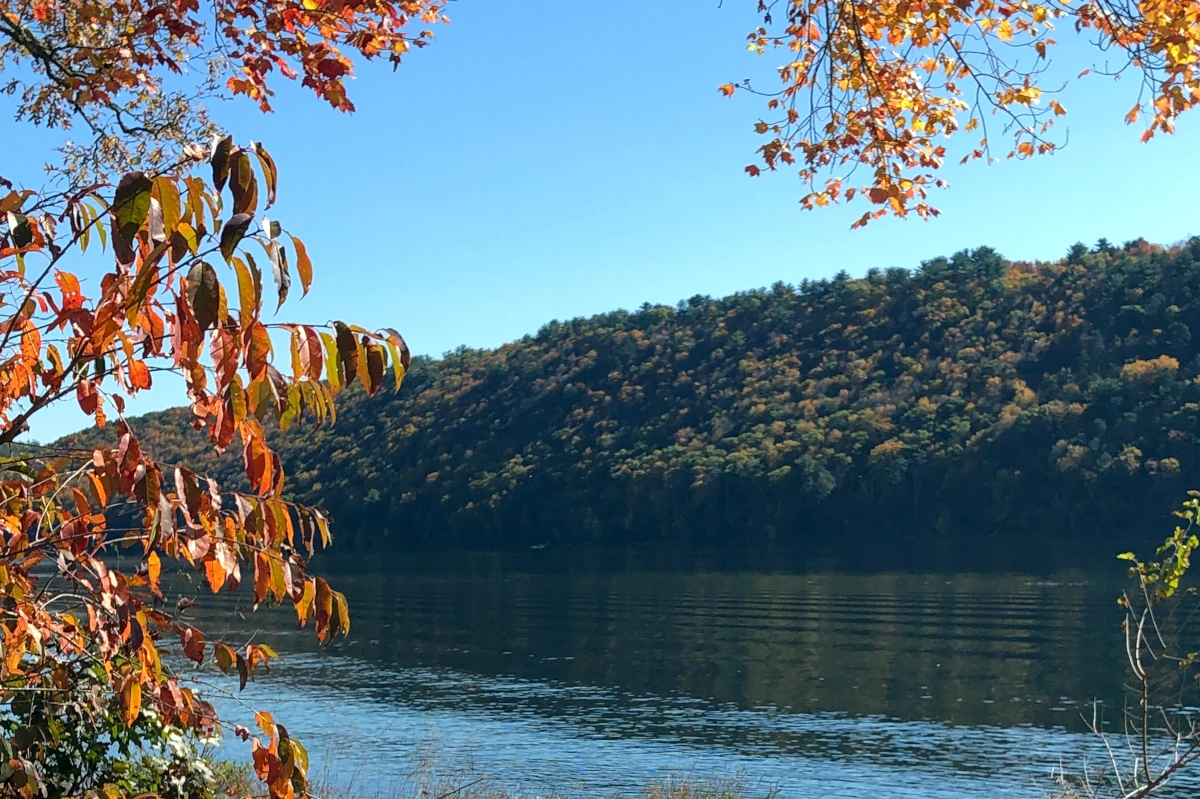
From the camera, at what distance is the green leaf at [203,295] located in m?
1.92

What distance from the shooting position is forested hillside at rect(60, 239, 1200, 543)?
273ft

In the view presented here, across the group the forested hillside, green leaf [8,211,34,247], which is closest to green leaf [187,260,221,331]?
Result: green leaf [8,211,34,247]

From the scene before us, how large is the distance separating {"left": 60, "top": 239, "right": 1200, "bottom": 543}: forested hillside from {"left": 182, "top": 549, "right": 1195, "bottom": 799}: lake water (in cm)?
2136

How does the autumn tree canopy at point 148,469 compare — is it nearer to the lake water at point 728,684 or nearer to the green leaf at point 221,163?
the green leaf at point 221,163

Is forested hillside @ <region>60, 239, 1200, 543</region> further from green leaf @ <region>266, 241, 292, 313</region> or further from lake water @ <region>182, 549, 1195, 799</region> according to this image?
green leaf @ <region>266, 241, 292, 313</region>

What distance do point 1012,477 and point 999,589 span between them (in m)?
27.1

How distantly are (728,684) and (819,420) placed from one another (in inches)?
2717

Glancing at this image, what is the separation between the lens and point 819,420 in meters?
102

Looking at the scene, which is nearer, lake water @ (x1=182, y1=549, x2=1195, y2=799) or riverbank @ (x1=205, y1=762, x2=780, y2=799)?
riverbank @ (x1=205, y1=762, x2=780, y2=799)

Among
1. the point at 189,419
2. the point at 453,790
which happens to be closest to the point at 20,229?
the point at 189,419

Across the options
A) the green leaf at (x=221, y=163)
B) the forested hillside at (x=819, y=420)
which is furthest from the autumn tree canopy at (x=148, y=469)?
the forested hillside at (x=819, y=420)

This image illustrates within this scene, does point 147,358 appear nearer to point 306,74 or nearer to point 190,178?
point 190,178

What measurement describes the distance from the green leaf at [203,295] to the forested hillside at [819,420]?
201ft

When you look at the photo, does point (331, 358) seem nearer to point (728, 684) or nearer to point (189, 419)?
point (189, 419)
